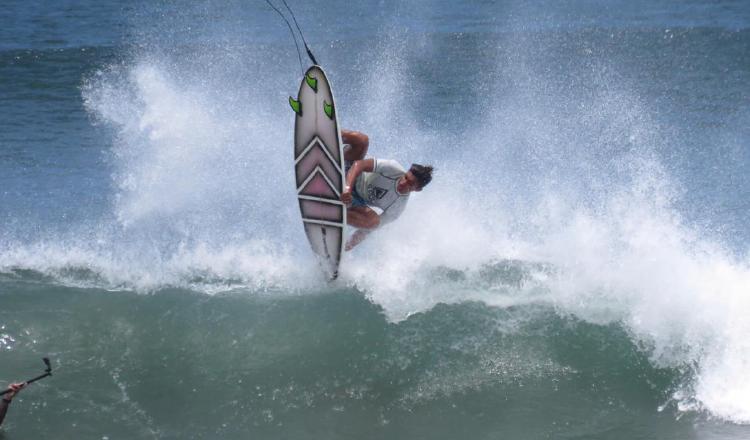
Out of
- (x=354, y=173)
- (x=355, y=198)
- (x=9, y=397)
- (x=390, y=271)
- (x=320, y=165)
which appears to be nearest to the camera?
(x=9, y=397)

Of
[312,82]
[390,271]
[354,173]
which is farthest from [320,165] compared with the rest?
[390,271]

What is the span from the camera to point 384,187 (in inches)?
287

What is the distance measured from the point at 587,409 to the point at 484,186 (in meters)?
4.82

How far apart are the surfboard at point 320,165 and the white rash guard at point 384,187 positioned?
0.93 ft

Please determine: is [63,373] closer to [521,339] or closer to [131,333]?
[131,333]

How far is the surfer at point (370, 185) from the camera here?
716 centimetres

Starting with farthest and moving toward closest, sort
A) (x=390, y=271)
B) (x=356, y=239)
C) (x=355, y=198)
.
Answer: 1. (x=390, y=271)
2. (x=356, y=239)
3. (x=355, y=198)

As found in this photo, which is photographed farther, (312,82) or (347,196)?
(312,82)

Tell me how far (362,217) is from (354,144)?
683mm

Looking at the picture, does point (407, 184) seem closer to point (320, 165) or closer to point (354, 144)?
point (354, 144)

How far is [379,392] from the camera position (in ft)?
21.7

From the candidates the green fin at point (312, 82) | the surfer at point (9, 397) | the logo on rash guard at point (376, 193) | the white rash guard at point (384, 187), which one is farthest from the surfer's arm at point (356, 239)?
the surfer at point (9, 397)

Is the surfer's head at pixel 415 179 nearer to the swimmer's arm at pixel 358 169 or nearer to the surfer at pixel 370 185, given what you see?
the surfer at pixel 370 185

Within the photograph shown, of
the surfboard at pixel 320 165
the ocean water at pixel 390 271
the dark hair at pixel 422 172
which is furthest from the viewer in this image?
the surfboard at pixel 320 165
